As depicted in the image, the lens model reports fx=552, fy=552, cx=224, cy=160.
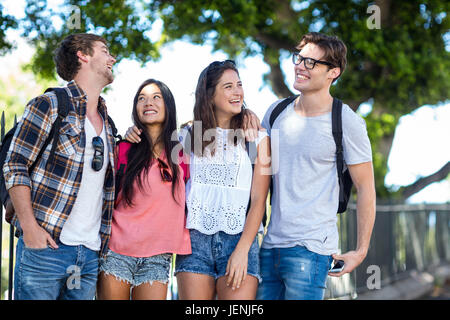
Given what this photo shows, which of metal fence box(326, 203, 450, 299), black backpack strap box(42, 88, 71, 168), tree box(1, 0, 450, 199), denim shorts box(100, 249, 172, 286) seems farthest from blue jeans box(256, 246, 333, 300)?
tree box(1, 0, 450, 199)

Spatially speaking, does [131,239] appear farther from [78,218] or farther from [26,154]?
[26,154]

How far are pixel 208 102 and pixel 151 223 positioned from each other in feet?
2.83

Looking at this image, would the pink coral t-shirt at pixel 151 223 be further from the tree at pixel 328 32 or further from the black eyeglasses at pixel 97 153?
the tree at pixel 328 32

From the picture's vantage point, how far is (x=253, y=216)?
3293 millimetres

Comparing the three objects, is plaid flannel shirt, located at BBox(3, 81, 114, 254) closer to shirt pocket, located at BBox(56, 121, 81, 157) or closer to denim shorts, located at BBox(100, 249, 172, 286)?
shirt pocket, located at BBox(56, 121, 81, 157)

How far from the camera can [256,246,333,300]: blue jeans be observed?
3225 mm

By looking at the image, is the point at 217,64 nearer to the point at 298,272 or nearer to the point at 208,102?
the point at 208,102

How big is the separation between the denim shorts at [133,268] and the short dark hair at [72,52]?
3.84 feet

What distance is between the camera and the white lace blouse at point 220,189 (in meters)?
3.33

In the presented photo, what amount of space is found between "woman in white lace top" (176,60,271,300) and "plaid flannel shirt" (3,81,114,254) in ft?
2.38

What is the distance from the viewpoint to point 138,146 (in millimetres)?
3570

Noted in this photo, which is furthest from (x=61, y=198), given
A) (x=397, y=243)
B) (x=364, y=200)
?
(x=397, y=243)

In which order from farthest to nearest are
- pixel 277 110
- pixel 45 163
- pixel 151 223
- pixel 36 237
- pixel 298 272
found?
pixel 277 110 < pixel 151 223 < pixel 298 272 < pixel 45 163 < pixel 36 237
